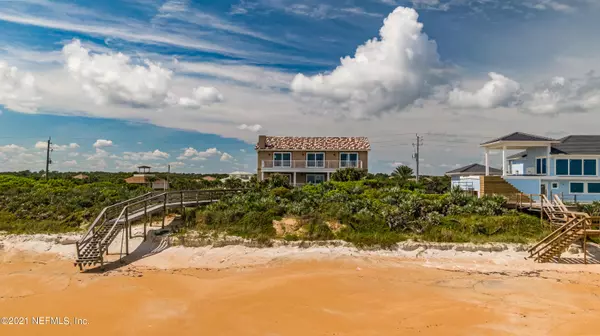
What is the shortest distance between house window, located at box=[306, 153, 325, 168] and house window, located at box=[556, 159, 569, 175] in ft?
63.1

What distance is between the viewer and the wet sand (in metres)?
10.1

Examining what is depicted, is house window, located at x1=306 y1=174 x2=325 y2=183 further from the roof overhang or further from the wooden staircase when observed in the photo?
the wooden staircase

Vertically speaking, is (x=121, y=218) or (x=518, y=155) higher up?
(x=518, y=155)

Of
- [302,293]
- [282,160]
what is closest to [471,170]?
[282,160]

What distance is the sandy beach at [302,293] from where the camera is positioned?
10164 mm

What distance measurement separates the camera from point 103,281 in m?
13.9

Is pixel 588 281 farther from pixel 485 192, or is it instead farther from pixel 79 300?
pixel 79 300

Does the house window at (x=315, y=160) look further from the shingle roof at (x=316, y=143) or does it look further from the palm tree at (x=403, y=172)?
the palm tree at (x=403, y=172)

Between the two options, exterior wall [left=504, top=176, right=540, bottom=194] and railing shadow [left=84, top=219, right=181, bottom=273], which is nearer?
railing shadow [left=84, top=219, right=181, bottom=273]

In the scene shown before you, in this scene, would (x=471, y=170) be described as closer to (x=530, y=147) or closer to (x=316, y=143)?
(x=530, y=147)

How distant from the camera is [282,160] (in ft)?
126

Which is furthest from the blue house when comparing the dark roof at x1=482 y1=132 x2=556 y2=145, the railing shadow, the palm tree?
the railing shadow

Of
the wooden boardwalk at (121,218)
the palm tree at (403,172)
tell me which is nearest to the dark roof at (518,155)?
the palm tree at (403,172)

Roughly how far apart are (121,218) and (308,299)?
10322 millimetres
